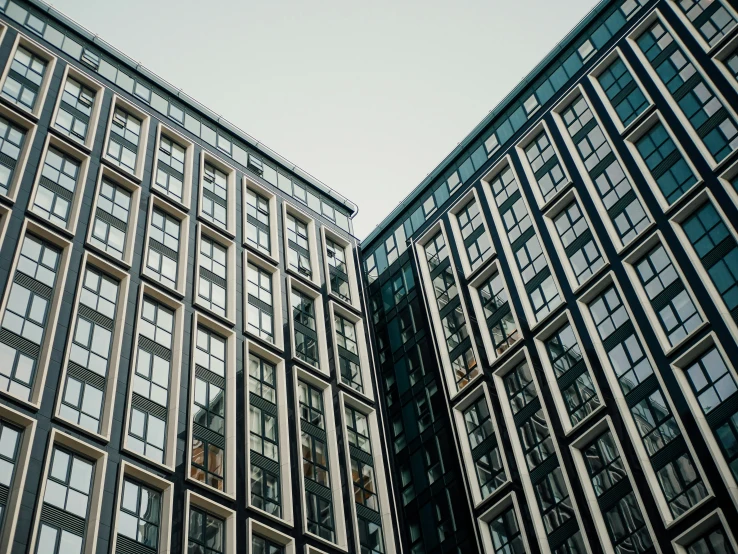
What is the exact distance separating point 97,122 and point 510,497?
3703 cm

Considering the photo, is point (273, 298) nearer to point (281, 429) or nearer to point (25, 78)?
point (281, 429)

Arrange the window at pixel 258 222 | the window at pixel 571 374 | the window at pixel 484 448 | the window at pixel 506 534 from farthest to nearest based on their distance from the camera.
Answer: the window at pixel 258 222, the window at pixel 484 448, the window at pixel 571 374, the window at pixel 506 534

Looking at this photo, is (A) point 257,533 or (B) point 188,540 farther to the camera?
(A) point 257,533

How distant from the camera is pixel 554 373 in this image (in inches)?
2237

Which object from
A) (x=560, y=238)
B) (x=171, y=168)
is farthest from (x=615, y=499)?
(x=171, y=168)

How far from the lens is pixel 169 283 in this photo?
5816 centimetres

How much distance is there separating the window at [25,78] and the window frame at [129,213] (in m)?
6.28

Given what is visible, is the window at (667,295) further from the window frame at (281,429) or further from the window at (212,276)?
the window at (212,276)

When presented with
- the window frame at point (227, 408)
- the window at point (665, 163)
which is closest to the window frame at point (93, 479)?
the window frame at point (227, 408)

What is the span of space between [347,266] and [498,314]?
17.1 metres

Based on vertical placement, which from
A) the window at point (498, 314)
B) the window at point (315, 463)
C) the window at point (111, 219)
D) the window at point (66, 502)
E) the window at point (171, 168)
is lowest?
the window at point (66, 502)

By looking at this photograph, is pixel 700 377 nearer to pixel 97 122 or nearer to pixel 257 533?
pixel 257 533

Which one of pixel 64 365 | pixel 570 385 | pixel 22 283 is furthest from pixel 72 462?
pixel 570 385

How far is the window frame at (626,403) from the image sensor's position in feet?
149
